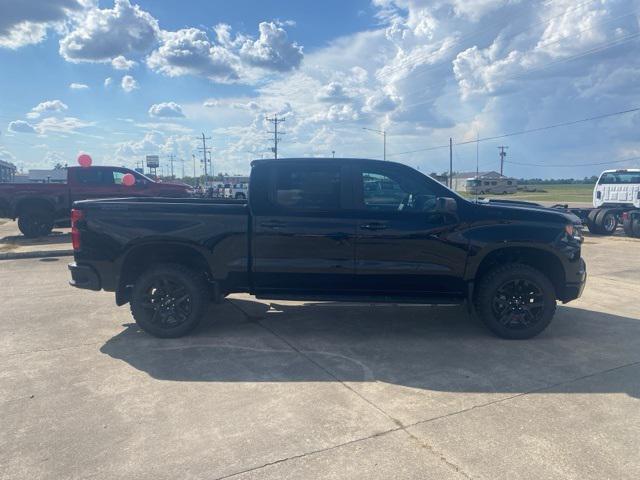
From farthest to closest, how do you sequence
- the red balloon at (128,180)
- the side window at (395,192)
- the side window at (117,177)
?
the red balloon at (128,180) → the side window at (117,177) → the side window at (395,192)

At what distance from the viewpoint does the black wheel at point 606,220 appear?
16219 millimetres

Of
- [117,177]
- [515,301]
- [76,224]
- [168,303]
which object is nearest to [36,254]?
[117,177]

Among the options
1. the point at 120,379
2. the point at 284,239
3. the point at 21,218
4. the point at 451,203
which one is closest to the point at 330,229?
the point at 284,239

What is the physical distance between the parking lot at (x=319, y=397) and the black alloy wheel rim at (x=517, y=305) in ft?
0.73

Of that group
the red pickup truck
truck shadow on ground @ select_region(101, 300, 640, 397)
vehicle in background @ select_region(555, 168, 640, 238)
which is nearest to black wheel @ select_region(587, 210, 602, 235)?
vehicle in background @ select_region(555, 168, 640, 238)

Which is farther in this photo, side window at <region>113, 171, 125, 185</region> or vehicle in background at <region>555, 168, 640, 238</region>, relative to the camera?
vehicle in background at <region>555, 168, 640, 238</region>

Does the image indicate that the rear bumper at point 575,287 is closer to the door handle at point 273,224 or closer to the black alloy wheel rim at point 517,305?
the black alloy wheel rim at point 517,305

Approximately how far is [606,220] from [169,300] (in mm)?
15845

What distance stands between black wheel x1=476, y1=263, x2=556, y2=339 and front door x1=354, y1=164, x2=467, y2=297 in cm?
31

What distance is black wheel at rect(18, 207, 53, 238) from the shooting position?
1342 centimetres

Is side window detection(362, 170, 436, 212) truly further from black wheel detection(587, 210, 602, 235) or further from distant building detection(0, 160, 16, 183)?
distant building detection(0, 160, 16, 183)

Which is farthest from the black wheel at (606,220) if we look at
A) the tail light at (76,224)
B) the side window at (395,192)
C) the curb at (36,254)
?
the tail light at (76,224)

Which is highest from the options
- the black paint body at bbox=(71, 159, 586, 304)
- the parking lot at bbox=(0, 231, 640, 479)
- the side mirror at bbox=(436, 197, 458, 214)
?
the side mirror at bbox=(436, 197, 458, 214)

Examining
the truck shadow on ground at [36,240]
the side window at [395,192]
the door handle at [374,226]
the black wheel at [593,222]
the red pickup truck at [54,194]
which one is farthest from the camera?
the black wheel at [593,222]
